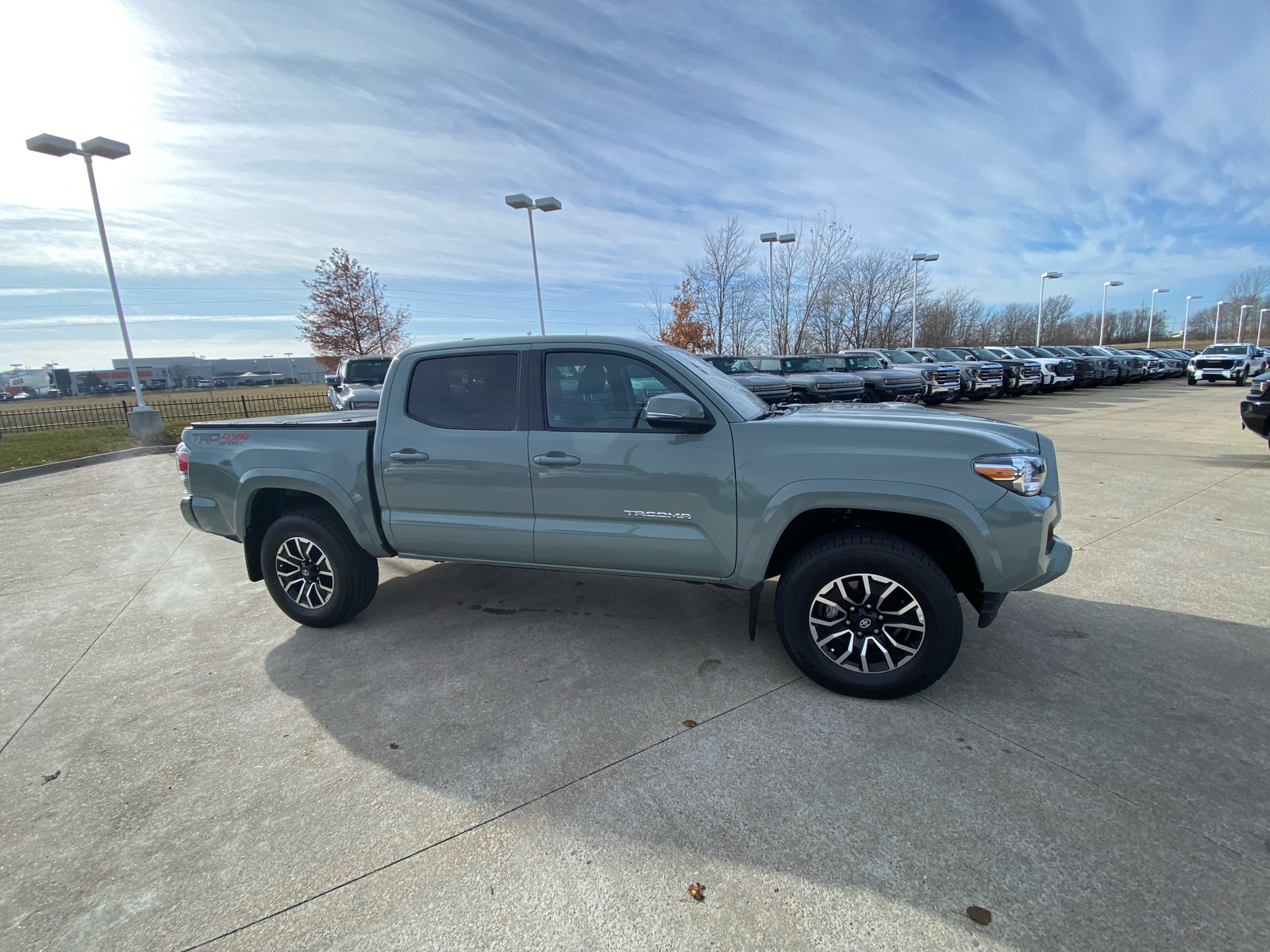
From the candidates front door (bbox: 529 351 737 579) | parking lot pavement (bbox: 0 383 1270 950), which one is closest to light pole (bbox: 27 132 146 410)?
parking lot pavement (bbox: 0 383 1270 950)

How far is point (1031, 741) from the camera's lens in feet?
9.09

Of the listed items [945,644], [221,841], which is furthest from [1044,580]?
[221,841]

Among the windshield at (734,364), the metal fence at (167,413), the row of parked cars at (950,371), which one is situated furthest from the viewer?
the metal fence at (167,413)

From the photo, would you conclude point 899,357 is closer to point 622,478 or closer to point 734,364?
point 734,364

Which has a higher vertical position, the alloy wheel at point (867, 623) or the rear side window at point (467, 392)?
the rear side window at point (467, 392)

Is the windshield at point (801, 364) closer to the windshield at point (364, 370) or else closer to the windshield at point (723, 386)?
the windshield at point (364, 370)

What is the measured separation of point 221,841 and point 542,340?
277cm

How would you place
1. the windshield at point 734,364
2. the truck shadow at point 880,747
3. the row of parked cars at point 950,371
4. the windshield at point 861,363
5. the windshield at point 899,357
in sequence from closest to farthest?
the truck shadow at point 880,747
the row of parked cars at point 950,371
the windshield at point 734,364
the windshield at point 861,363
the windshield at point 899,357

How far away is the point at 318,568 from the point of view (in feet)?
13.7

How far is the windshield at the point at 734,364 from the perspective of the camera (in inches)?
670

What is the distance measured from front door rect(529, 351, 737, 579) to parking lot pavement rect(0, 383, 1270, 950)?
0.69m

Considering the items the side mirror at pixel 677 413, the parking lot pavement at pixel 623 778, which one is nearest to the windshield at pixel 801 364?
the parking lot pavement at pixel 623 778

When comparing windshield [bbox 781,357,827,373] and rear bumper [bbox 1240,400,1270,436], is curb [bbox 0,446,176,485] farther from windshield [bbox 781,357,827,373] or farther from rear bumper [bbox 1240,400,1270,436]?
rear bumper [bbox 1240,400,1270,436]

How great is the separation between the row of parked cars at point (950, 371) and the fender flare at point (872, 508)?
26.1 ft
